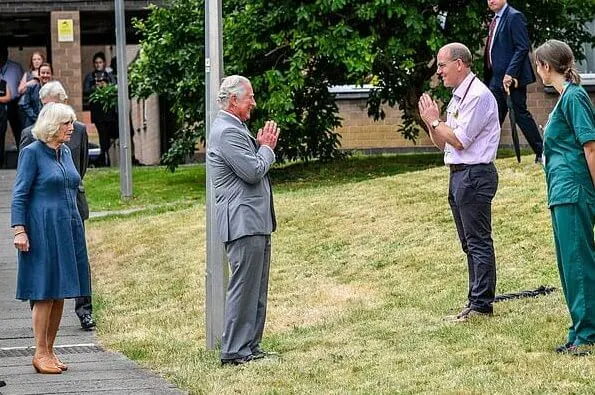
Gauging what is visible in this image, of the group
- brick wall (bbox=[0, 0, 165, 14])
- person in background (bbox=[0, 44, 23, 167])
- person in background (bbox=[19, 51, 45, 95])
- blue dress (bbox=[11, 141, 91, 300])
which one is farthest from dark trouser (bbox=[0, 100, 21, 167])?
blue dress (bbox=[11, 141, 91, 300])

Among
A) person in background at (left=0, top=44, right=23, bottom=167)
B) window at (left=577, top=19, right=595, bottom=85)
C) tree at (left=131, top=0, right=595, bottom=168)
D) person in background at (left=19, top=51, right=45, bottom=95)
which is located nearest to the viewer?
tree at (left=131, top=0, right=595, bottom=168)

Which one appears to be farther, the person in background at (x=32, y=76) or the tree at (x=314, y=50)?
the person in background at (x=32, y=76)

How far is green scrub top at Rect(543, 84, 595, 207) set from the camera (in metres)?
8.90

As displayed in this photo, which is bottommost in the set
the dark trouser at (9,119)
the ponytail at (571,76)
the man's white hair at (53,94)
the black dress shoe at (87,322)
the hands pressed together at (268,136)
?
the black dress shoe at (87,322)

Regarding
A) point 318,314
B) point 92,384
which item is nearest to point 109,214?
point 318,314

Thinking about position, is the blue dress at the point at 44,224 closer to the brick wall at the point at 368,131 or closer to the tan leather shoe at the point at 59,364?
the tan leather shoe at the point at 59,364

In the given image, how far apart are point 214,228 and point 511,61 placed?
5.46 metres

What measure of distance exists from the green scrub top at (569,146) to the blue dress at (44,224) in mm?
3445

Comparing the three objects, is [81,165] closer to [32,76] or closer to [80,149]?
[80,149]

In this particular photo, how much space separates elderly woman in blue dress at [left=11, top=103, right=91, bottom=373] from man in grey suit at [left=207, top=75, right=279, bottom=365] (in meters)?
1.17

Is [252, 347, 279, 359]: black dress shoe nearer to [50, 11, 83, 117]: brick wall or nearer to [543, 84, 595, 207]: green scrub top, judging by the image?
[543, 84, 595, 207]: green scrub top

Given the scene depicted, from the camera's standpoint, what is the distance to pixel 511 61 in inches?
595

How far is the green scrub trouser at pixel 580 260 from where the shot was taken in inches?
355

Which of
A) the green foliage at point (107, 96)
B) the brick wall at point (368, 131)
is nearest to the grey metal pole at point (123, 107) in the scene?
the green foliage at point (107, 96)
